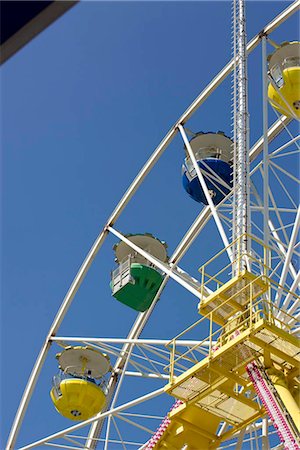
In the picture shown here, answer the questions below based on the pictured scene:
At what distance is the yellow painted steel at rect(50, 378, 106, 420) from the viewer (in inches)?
886

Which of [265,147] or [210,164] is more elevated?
[210,164]

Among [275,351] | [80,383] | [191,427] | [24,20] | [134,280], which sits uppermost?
[134,280]

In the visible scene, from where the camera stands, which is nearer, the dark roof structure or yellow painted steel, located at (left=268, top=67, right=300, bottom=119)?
the dark roof structure

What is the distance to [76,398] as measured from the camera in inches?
888

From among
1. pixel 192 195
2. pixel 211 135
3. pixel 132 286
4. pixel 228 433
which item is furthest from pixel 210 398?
pixel 211 135

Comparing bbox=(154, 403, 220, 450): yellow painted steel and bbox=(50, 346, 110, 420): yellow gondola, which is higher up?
bbox=(50, 346, 110, 420): yellow gondola

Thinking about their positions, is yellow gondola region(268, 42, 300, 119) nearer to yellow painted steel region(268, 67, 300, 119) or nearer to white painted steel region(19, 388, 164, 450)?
yellow painted steel region(268, 67, 300, 119)

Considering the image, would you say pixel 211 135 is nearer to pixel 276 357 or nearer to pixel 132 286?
pixel 132 286

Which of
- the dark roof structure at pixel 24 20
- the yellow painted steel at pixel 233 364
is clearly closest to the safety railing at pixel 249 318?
the yellow painted steel at pixel 233 364

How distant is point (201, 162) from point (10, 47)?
60.0 ft

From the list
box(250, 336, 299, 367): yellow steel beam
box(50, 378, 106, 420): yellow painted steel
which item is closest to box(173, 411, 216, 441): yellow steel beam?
box(250, 336, 299, 367): yellow steel beam

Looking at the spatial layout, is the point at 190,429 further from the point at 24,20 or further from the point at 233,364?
the point at 24,20

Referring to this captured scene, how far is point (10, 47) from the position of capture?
3.48 m

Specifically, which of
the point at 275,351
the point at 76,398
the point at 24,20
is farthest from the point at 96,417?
the point at 24,20
